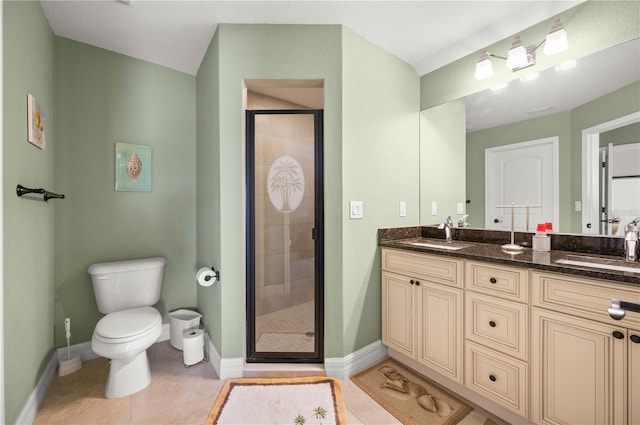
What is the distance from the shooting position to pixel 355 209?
1.96 meters

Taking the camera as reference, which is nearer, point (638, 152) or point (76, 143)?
point (638, 152)

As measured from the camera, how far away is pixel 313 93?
8.16 feet

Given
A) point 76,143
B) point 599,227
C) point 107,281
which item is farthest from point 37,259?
point 599,227

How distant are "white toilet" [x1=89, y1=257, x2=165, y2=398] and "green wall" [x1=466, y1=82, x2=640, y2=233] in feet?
8.30

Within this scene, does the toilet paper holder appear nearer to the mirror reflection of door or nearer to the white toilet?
the white toilet

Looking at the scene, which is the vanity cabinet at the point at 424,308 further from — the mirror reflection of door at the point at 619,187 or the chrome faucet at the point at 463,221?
the mirror reflection of door at the point at 619,187

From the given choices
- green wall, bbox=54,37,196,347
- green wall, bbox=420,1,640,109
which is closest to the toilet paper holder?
green wall, bbox=54,37,196,347

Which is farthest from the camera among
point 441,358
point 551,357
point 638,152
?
point 441,358

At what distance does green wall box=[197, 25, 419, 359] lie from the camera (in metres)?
1.88

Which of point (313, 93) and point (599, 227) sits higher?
point (313, 93)

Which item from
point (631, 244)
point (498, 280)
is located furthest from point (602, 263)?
point (498, 280)

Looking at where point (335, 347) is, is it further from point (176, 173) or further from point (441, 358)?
point (176, 173)

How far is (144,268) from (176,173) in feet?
2.81

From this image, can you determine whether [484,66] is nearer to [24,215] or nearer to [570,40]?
[570,40]
